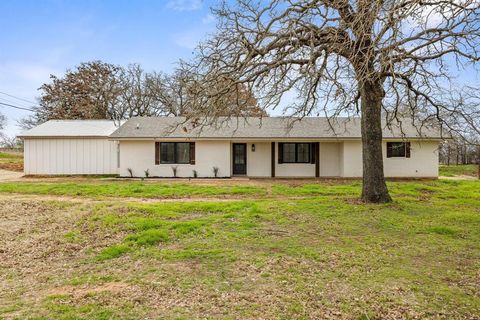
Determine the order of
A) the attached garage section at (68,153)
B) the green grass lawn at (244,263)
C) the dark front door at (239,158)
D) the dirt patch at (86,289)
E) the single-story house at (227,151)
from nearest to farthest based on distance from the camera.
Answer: the green grass lawn at (244,263), the dirt patch at (86,289), the single-story house at (227,151), the dark front door at (239,158), the attached garage section at (68,153)

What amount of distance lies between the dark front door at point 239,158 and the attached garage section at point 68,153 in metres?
7.30

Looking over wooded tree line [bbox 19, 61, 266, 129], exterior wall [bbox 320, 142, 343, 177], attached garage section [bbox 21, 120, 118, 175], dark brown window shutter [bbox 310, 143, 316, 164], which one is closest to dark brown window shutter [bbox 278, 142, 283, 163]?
dark brown window shutter [bbox 310, 143, 316, 164]

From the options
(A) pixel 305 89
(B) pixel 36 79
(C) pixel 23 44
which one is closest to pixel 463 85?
(A) pixel 305 89

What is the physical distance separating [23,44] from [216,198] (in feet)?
55.6

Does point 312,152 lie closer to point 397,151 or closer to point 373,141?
point 397,151

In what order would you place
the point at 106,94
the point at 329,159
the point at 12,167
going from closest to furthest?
the point at 329,159 → the point at 12,167 → the point at 106,94

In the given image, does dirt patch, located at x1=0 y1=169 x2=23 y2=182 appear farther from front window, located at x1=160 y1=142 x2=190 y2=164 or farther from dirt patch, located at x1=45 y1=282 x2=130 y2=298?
dirt patch, located at x1=45 y1=282 x2=130 y2=298

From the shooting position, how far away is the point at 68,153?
2047 centimetres

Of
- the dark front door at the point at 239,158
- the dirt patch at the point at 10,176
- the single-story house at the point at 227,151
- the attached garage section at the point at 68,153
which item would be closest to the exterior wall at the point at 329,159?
the single-story house at the point at 227,151

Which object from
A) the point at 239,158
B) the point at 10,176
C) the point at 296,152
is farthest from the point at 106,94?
the point at 296,152

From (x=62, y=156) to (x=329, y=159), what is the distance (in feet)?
51.7

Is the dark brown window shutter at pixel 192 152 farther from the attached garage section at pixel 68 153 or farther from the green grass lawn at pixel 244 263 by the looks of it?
the green grass lawn at pixel 244 263

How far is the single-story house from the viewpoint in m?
18.9

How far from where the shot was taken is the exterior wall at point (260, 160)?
19.7 meters
